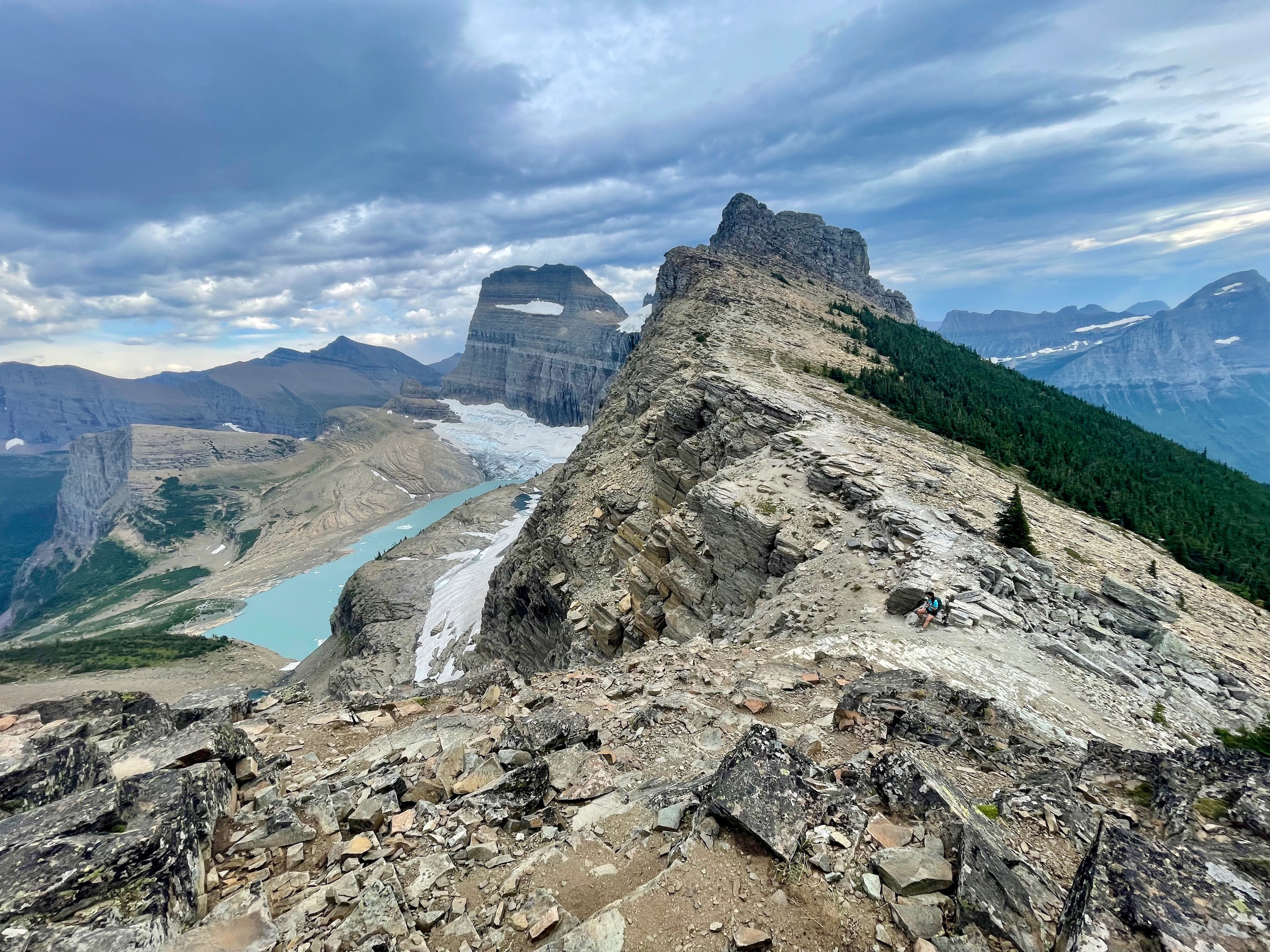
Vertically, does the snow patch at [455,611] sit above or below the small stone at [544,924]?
below

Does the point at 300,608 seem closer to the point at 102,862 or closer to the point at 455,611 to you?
the point at 455,611

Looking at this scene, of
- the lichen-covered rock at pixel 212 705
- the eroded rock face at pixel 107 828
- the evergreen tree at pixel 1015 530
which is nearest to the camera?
the eroded rock face at pixel 107 828

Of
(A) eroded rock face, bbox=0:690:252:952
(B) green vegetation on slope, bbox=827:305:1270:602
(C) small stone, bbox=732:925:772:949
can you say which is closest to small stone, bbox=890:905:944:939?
(C) small stone, bbox=732:925:772:949

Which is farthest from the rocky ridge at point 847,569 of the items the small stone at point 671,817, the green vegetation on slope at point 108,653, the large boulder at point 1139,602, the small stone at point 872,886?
the green vegetation on slope at point 108,653

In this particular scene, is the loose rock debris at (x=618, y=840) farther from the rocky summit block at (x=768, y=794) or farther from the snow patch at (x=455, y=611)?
the snow patch at (x=455, y=611)

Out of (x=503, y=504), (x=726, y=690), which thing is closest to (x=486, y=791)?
(x=726, y=690)

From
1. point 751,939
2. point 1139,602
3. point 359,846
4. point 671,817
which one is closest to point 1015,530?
point 1139,602

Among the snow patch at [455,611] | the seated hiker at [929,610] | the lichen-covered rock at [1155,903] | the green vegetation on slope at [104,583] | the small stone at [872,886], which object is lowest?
the green vegetation on slope at [104,583]
